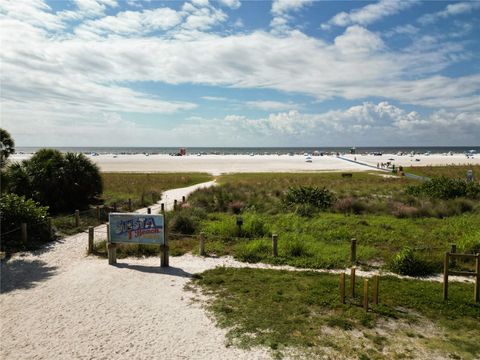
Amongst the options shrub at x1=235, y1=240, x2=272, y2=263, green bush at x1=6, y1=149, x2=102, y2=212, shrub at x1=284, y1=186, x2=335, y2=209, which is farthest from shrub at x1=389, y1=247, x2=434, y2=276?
green bush at x1=6, y1=149, x2=102, y2=212

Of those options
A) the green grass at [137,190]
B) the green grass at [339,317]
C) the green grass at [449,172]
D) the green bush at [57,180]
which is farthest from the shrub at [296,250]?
the green grass at [449,172]

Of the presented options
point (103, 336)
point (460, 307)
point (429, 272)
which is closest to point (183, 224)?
point (103, 336)

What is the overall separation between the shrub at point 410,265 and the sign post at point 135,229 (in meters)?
7.94

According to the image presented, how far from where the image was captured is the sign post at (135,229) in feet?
39.6

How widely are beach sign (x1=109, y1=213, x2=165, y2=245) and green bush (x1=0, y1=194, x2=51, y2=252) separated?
4.64 m

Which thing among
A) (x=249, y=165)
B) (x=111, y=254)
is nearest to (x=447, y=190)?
(x=111, y=254)

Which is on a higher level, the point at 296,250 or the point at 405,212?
the point at 405,212

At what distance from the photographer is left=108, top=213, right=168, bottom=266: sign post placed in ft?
39.6

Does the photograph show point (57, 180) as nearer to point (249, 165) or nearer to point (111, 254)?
point (111, 254)

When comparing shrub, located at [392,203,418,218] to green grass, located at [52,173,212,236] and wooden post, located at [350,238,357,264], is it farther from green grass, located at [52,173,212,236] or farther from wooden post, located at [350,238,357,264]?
green grass, located at [52,173,212,236]

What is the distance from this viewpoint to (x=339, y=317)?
26.2ft

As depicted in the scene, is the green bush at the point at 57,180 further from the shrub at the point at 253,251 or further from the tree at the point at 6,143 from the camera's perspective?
the shrub at the point at 253,251

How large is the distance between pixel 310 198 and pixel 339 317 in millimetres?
14690

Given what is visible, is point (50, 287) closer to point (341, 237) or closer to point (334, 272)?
point (334, 272)
